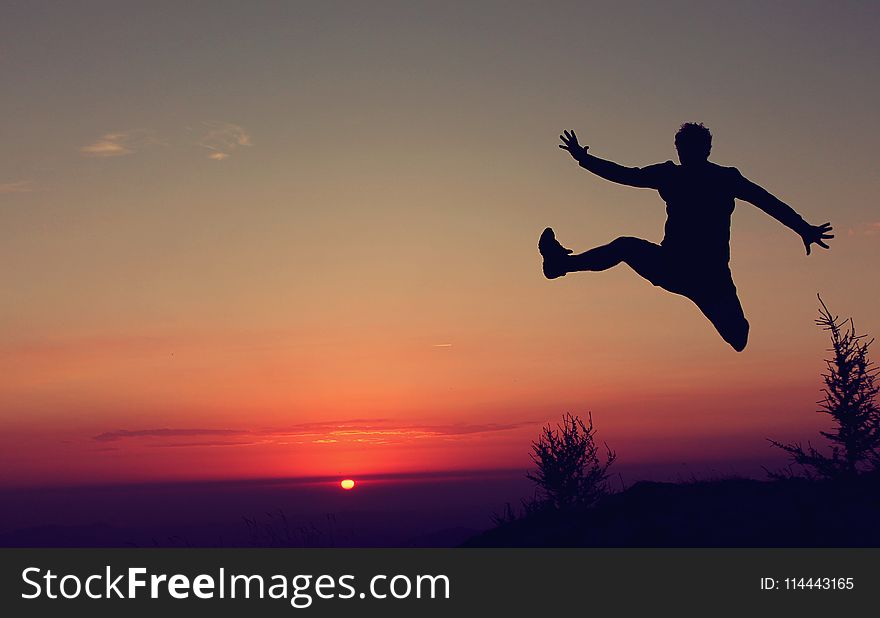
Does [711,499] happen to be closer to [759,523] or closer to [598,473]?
[759,523]

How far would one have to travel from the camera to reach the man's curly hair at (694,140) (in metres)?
11.1

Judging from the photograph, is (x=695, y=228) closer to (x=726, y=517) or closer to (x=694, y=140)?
(x=694, y=140)

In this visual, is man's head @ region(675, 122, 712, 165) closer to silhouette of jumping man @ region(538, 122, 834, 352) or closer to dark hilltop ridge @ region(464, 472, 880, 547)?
silhouette of jumping man @ region(538, 122, 834, 352)

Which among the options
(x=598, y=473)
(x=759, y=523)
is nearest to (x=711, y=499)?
(x=759, y=523)

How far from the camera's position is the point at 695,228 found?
11.1m

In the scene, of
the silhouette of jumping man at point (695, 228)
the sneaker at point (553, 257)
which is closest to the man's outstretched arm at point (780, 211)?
the silhouette of jumping man at point (695, 228)

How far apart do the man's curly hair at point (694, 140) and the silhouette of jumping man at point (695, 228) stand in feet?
0.04

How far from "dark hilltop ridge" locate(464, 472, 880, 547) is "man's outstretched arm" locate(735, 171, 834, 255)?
336 centimetres

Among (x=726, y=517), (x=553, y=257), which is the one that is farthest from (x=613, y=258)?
(x=726, y=517)

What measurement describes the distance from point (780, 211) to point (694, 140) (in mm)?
1383

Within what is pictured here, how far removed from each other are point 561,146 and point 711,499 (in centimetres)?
539

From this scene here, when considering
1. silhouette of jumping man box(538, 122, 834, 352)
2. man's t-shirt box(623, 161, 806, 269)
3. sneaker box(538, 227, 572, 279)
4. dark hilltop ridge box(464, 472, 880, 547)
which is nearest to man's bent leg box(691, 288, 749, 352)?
silhouette of jumping man box(538, 122, 834, 352)

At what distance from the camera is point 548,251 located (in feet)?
37.9

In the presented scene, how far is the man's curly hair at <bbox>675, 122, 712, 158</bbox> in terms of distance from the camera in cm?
1110
